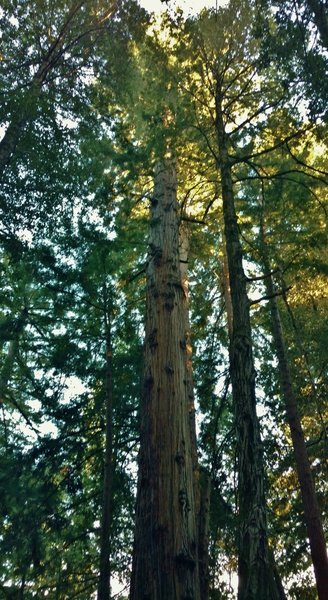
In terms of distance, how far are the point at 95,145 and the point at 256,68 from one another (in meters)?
3.99

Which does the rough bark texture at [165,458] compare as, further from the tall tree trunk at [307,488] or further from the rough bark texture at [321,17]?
the rough bark texture at [321,17]

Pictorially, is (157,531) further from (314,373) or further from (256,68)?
(314,373)

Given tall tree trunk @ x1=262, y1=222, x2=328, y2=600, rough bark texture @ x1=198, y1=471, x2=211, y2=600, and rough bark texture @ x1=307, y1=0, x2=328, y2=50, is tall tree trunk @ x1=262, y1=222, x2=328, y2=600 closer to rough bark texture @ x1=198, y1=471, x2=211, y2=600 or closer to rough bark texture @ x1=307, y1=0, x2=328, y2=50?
rough bark texture @ x1=198, y1=471, x2=211, y2=600

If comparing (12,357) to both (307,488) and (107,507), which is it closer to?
(107,507)

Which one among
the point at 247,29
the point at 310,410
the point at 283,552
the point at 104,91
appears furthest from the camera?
the point at 310,410

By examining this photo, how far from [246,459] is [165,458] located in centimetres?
77

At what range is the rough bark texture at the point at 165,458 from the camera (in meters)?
3.16

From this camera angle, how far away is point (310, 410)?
1255 centimetres

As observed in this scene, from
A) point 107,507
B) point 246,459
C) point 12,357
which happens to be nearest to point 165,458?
point 246,459

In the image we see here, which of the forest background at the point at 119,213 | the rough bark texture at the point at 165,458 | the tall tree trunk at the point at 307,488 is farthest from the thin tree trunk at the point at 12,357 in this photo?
the tall tree trunk at the point at 307,488

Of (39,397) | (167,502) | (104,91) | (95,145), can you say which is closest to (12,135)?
(95,145)

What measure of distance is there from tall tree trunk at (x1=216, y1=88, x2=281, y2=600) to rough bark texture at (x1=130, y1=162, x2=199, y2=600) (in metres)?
0.41

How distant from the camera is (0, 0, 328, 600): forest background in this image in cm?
764

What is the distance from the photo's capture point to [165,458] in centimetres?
370
